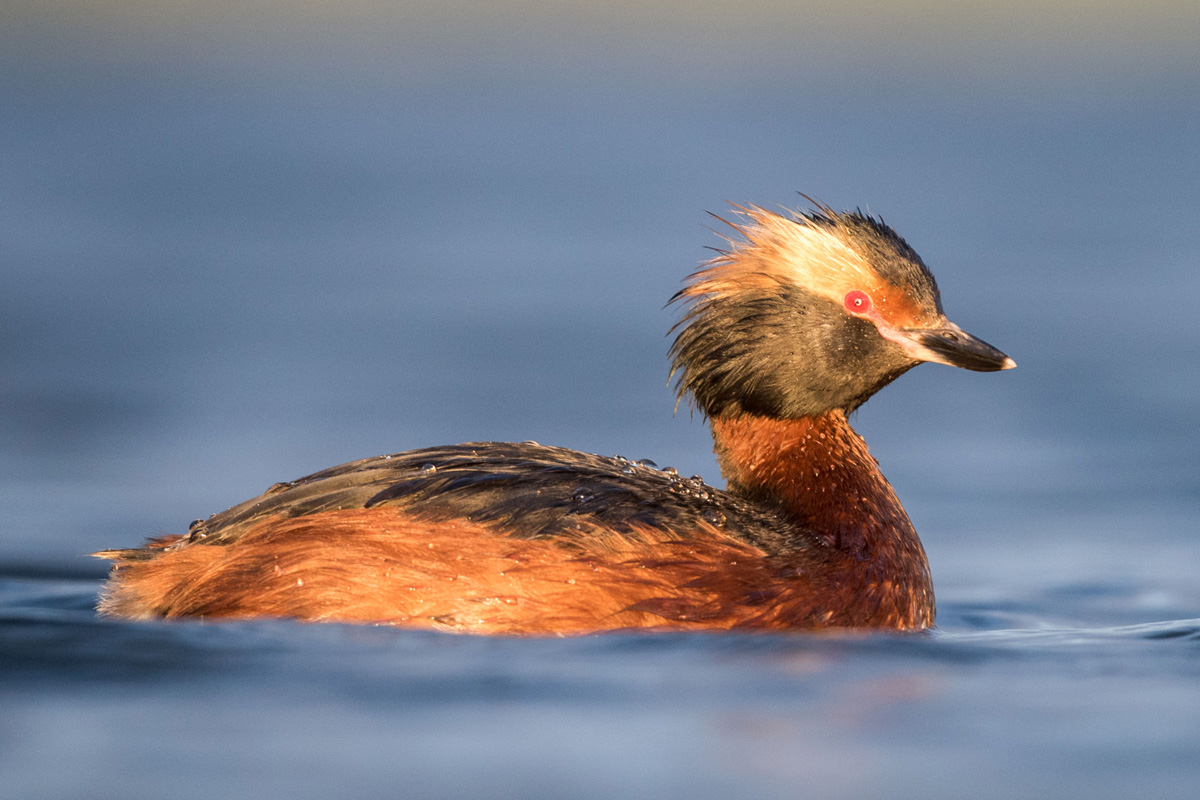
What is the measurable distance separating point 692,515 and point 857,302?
1362 millimetres

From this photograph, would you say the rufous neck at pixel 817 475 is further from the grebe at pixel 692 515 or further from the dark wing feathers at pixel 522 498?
the dark wing feathers at pixel 522 498

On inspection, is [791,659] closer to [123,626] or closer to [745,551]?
[745,551]

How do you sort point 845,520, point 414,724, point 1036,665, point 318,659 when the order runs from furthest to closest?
point 845,520, point 1036,665, point 318,659, point 414,724

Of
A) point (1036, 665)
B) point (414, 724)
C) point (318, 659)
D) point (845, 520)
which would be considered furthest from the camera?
point (845, 520)

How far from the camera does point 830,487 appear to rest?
846 centimetres

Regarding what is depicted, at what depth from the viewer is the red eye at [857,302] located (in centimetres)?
848

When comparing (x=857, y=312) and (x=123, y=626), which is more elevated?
(x=857, y=312)

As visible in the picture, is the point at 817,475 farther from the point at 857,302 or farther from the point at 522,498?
the point at 522,498

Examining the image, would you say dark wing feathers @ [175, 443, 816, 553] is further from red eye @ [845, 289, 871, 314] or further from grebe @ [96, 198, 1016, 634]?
red eye @ [845, 289, 871, 314]

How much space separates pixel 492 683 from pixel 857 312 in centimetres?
266

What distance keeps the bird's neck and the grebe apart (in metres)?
0.01

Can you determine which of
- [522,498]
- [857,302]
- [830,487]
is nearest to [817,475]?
[830,487]

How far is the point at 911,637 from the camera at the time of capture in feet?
25.8

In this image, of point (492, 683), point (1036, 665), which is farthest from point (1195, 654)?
point (492, 683)
